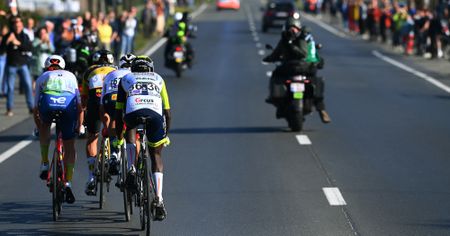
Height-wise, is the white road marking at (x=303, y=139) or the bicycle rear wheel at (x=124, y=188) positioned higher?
the bicycle rear wheel at (x=124, y=188)

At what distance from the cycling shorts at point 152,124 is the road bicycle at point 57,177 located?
1.13m

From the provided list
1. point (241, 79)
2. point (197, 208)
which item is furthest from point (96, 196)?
point (241, 79)

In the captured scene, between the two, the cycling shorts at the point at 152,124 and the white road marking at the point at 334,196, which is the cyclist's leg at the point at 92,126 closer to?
the cycling shorts at the point at 152,124

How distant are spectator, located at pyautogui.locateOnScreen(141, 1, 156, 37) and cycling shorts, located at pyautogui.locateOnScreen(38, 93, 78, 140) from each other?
4301 centimetres

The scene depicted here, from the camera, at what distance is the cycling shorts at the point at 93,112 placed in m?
13.0

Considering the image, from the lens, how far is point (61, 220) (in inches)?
460

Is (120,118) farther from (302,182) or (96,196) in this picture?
(302,182)

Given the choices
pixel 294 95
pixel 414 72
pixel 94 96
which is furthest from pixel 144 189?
pixel 414 72

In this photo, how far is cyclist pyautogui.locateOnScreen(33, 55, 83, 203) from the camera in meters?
12.0

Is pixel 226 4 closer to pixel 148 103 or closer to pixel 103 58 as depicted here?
pixel 103 58

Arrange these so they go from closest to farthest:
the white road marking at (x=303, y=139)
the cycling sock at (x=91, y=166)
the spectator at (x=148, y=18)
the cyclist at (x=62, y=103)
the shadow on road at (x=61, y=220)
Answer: the shadow on road at (x=61, y=220)
the cyclist at (x=62, y=103)
the cycling sock at (x=91, y=166)
the white road marking at (x=303, y=139)
the spectator at (x=148, y=18)

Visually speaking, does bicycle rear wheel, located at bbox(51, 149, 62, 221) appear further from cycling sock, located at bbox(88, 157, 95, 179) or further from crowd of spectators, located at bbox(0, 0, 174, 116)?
crowd of spectators, located at bbox(0, 0, 174, 116)

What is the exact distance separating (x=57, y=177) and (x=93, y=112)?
133 cm

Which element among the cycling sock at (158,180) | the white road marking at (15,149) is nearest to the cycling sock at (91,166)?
the cycling sock at (158,180)
